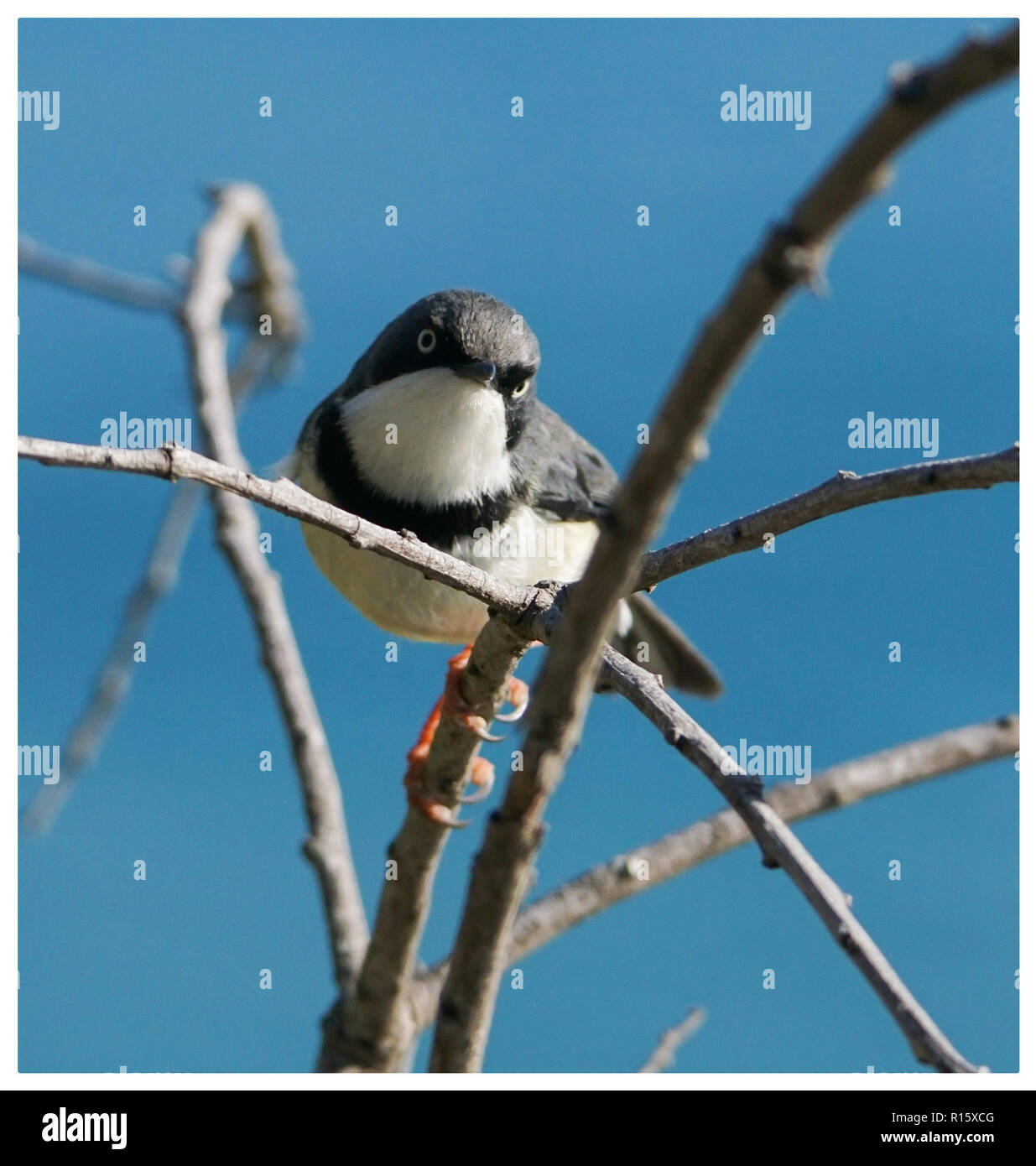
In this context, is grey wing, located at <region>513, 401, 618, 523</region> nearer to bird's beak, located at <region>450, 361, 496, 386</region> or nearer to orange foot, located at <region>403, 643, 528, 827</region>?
bird's beak, located at <region>450, 361, 496, 386</region>

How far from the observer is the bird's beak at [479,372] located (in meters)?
5.11

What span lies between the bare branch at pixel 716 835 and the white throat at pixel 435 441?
1638mm

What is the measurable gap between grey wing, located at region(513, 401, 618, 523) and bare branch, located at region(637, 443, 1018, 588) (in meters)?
2.41

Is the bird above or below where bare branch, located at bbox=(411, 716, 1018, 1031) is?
above

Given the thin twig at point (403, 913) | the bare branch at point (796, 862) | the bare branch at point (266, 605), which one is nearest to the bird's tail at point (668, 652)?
the bare branch at point (266, 605)

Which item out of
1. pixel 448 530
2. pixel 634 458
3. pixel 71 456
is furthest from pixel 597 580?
pixel 448 530

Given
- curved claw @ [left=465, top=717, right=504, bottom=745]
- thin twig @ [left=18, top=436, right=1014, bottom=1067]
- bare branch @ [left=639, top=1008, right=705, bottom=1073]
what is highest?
thin twig @ [left=18, top=436, right=1014, bottom=1067]

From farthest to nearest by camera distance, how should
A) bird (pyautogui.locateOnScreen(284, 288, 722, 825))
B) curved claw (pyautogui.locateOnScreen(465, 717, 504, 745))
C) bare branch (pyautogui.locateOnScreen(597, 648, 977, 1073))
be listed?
bird (pyautogui.locateOnScreen(284, 288, 722, 825))
curved claw (pyautogui.locateOnScreen(465, 717, 504, 745))
bare branch (pyautogui.locateOnScreen(597, 648, 977, 1073))

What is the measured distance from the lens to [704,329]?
1539mm

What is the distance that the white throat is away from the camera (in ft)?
17.2

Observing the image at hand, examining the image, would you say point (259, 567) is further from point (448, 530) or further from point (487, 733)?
point (487, 733)

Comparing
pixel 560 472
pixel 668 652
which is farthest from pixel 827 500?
pixel 668 652

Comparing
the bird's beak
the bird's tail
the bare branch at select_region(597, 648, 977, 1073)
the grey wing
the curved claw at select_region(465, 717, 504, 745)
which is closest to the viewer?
the bare branch at select_region(597, 648, 977, 1073)

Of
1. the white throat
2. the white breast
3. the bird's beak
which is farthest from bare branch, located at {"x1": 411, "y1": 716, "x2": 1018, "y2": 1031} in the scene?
the bird's beak
